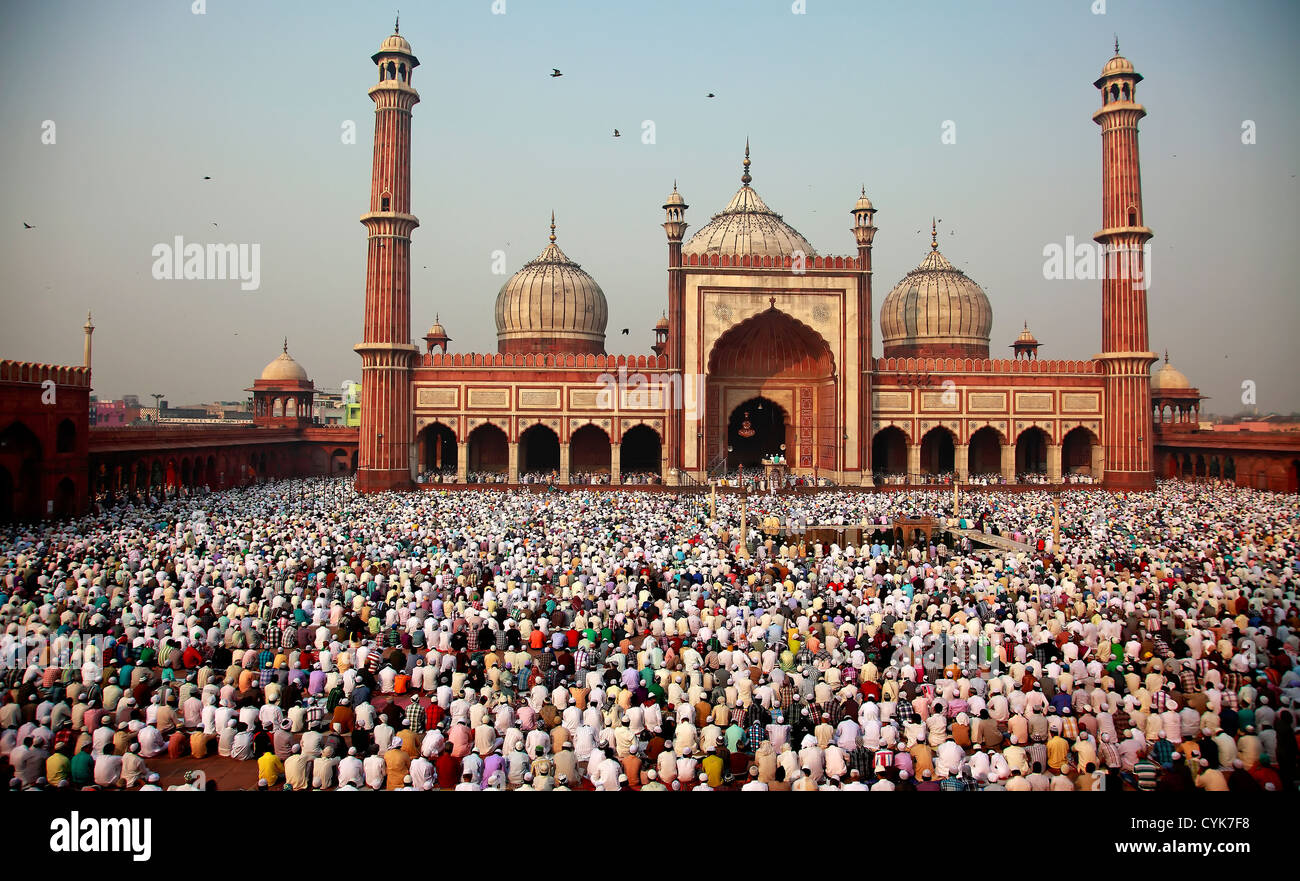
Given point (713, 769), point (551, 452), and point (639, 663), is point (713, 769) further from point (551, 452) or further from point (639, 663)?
point (551, 452)

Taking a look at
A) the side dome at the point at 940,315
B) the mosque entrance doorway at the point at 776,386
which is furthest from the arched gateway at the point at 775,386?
the side dome at the point at 940,315

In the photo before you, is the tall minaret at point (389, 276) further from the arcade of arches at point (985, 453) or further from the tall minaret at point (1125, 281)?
the tall minaret at point (1125, 281)

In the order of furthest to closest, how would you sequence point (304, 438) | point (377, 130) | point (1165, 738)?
point (304, 438)
point (377, 130)
point (1165, 738)

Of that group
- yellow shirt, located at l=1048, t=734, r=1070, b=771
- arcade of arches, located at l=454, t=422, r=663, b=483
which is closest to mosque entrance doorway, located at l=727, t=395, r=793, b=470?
arcade of arches, located at l=454, t=422, r=663, b=483

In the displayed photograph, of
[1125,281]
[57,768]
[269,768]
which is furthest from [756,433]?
[57,768]

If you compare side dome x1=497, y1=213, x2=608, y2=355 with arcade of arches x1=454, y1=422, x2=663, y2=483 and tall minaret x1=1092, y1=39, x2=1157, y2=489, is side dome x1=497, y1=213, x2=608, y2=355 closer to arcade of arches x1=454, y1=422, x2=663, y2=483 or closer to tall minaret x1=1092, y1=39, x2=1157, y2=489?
arcade of arches x1=454, y1=422, x2=663, y2=483
